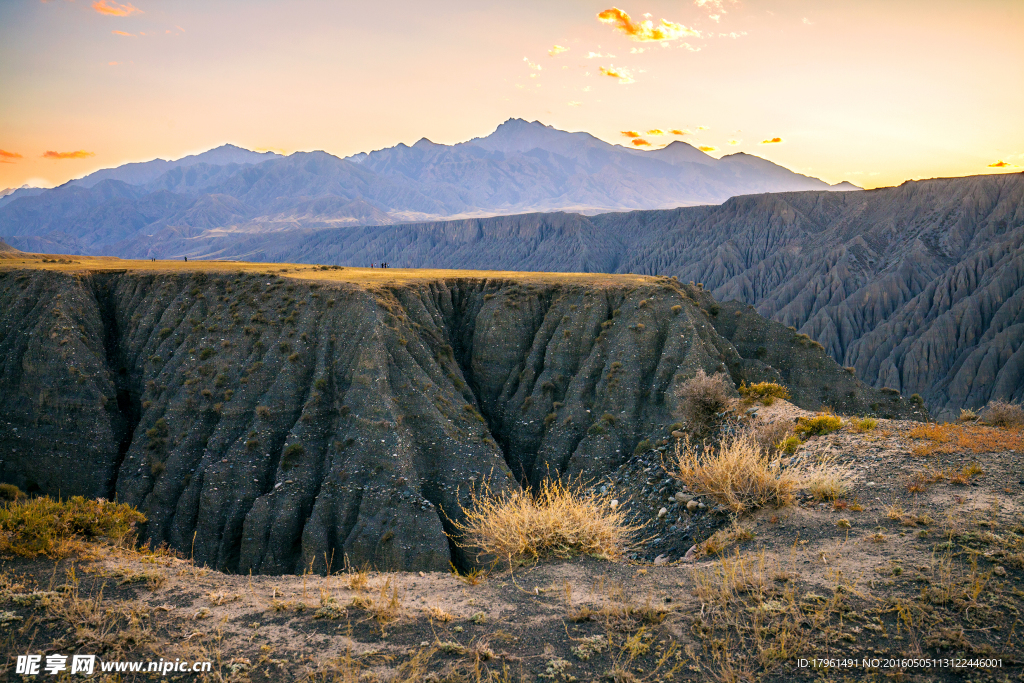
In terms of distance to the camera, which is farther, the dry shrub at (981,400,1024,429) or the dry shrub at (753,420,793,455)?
the dry shrub at (981,400,1024,429)

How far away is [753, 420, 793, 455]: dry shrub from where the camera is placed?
13.5 meters

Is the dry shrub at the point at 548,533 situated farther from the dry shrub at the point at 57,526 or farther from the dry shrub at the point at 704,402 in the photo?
the dry shrub at the point at 704,402

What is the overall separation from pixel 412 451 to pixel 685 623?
21.5m

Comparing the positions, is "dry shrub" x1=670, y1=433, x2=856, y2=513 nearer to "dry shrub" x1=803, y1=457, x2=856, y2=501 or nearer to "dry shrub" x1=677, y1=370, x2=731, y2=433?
"dry shrub" x1=803, y1=457, x2=856, y2=501

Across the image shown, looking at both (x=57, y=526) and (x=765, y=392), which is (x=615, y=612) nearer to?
(x=57, y=526)

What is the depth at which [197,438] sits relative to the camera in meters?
27.9

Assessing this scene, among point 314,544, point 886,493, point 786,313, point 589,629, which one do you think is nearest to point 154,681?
point 589,629

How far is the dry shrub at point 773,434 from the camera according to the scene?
13.5m

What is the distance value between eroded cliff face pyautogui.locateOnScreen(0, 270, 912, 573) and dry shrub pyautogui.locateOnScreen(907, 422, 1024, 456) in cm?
1670

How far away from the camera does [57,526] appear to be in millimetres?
8570

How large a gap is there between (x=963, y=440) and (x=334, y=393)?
2729 centimetres

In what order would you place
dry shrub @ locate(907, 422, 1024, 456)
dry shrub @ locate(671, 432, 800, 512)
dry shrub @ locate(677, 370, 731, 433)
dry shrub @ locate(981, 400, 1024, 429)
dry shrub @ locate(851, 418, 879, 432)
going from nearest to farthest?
dry shrub @ locate(671, 432, 800, 512)
dry shrub @ locate(907, 422, 1024, 456)
dry shrub @ locate(851, 418, 879, 432)
dry shrub @ locate(981, 400, 1024, 429)
dry shrub @ locate(677, 370, 731, 433)

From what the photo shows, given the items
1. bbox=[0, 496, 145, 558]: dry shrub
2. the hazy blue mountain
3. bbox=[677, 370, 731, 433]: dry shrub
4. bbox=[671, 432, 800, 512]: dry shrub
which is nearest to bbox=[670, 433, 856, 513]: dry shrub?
bbox=[671, 432, 800, 512]: dry shrub

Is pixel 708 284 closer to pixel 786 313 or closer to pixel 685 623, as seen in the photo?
pixel 786 313
